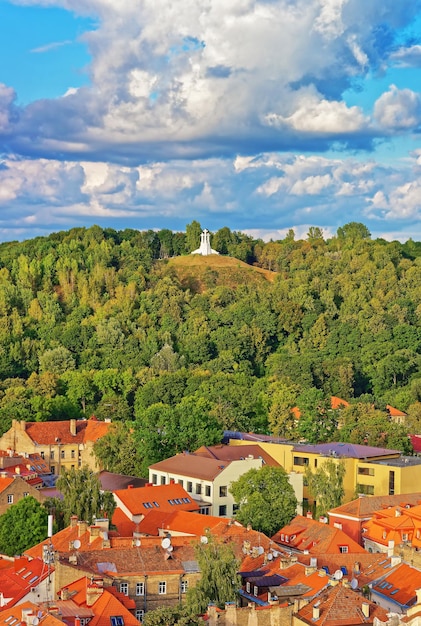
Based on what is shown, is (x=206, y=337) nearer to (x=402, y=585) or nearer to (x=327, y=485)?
(x=327, y=485)

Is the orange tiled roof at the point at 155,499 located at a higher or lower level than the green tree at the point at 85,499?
lower

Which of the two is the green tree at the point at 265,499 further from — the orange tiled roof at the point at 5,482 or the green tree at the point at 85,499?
the orange tiled roof at the point at 5,482

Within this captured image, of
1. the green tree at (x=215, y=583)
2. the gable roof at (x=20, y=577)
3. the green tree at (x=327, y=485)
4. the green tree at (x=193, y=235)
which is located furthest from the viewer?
the green tree at (x=193, y=235)

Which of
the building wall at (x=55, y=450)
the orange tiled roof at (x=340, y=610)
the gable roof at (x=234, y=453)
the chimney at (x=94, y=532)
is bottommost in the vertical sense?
the building wall at (x=55, y=450)

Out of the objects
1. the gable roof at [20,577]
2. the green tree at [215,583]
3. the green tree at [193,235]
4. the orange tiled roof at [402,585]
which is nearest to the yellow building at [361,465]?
the orange tiled roof at [402,585]

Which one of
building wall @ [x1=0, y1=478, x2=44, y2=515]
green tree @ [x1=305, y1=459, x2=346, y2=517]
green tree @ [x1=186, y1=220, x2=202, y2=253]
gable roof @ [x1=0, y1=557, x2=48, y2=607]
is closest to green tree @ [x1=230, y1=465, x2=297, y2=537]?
green tree @ [x1=305, y1=459, x2=346, y2=517]

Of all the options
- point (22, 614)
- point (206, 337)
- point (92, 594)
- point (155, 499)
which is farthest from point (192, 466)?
point (206, 337)
